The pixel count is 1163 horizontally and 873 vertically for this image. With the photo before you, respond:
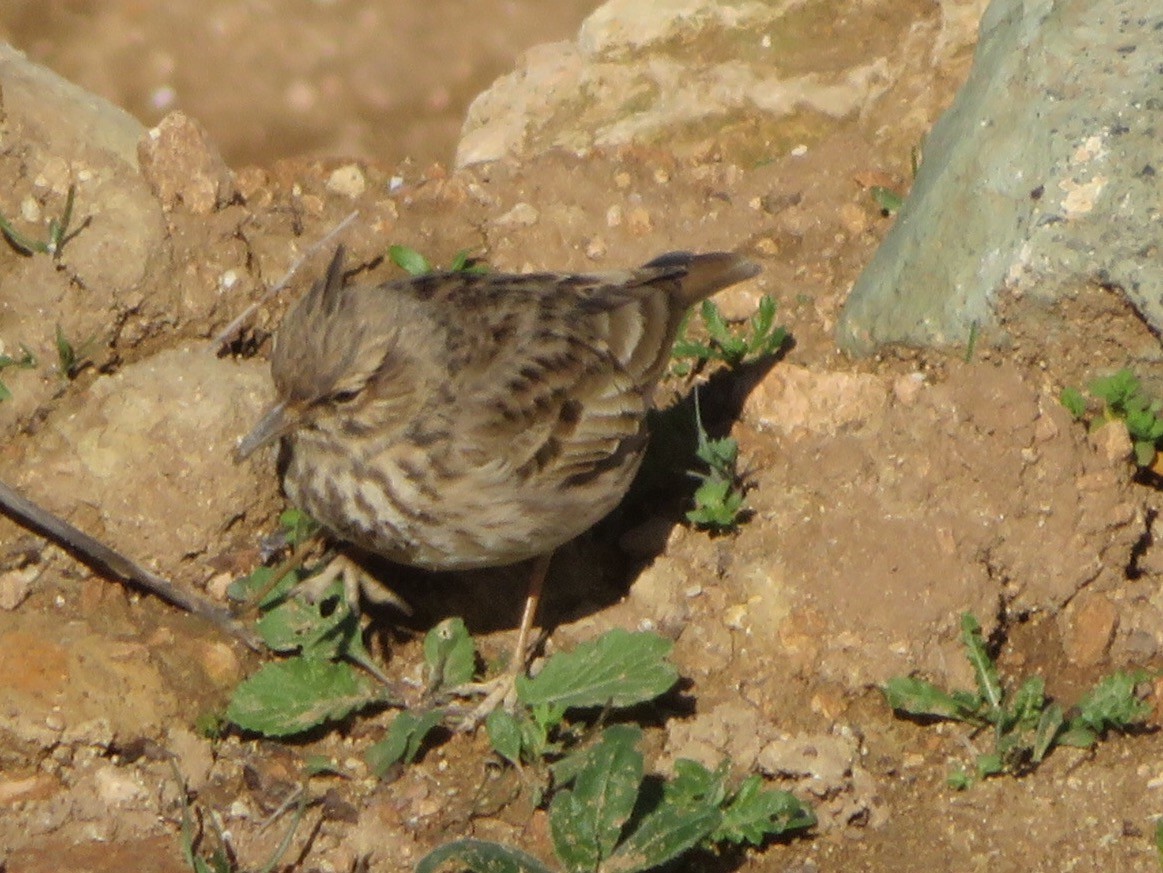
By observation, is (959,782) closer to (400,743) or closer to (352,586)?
(400,743)

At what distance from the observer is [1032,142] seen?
7.28 meters

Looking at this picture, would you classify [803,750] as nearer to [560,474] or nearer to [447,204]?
[560,474]

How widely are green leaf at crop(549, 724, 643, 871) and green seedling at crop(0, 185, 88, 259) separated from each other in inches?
121

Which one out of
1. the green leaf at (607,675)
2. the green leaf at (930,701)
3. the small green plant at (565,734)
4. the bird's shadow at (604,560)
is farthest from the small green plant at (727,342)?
the green leaf at (930,701)

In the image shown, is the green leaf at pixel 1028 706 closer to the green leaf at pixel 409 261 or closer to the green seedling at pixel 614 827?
the green seedling at pixel 614 827

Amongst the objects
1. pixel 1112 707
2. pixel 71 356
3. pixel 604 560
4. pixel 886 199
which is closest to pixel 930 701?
pixel 1112 707

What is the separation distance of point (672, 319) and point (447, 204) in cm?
152

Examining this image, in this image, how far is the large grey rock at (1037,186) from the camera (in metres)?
7.00

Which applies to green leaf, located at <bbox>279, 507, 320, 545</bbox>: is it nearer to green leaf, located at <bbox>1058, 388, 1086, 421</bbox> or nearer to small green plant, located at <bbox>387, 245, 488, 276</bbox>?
small green plant, located at <bbox>387, 245, 488, 276</bbox>

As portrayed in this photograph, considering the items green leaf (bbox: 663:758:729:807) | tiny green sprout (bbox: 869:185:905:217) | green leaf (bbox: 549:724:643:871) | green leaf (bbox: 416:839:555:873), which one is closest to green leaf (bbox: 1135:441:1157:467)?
tiny green sprout (bbox: 869:185:905:217)

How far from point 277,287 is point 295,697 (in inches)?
76.2

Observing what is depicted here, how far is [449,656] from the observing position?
6.84m

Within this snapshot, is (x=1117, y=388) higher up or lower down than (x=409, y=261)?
lower down

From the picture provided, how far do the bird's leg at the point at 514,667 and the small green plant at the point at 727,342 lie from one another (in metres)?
1.14
